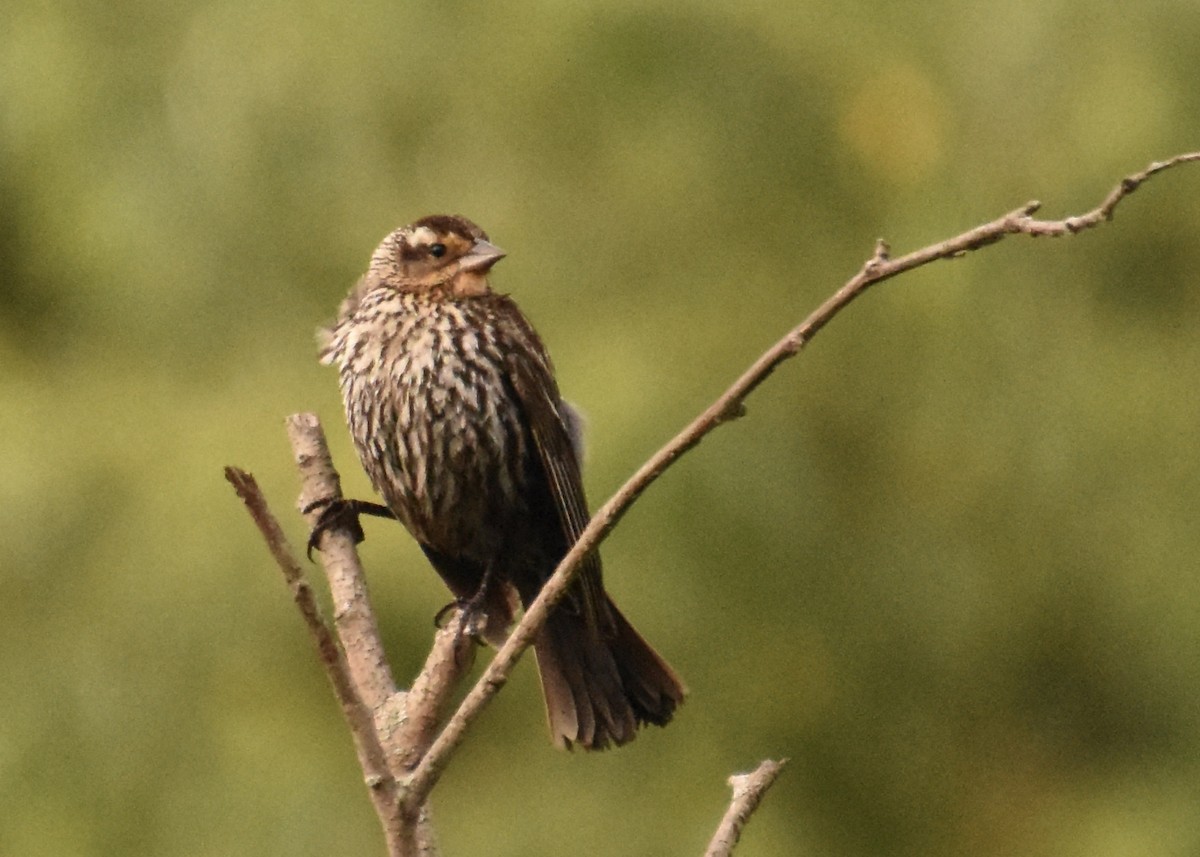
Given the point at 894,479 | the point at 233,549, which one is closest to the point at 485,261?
the point at 233,549

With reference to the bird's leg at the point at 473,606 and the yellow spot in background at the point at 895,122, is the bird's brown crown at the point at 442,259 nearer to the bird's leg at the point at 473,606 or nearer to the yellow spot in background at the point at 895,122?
the bird's leg at the point at 473,606

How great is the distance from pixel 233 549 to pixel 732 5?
184cm

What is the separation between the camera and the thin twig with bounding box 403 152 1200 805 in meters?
1.96

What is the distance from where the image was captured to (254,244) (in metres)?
5.53

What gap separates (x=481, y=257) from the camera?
12.2 feet

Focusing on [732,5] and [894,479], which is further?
[732,5]

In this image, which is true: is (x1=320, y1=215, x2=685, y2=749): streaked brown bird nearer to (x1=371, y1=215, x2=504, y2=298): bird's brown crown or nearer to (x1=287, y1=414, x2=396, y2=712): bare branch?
(x1=371, y1=215, x2=504, y2=298): bird's brown crown

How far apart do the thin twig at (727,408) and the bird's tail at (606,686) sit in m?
1.06

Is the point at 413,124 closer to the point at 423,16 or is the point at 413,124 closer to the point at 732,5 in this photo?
the point at 423,16

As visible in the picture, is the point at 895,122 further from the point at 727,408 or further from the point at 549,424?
the point at 727,408

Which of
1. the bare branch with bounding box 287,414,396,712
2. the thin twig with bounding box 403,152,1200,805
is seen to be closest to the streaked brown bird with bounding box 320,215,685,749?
the bare branch with bounding box 287,414,396,712

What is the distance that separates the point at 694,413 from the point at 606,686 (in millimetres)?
1366

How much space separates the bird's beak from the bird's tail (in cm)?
67

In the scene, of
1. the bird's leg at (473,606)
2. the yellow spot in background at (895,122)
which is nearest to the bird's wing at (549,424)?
the bird's leg at (473,606)
